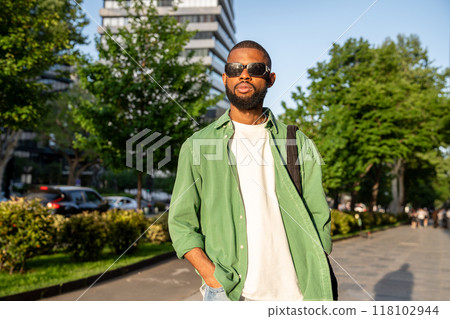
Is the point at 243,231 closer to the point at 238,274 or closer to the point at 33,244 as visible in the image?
the point at 238,274

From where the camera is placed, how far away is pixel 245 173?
2033mm

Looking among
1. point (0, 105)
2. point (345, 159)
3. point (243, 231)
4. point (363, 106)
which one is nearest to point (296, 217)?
point (243, 231)

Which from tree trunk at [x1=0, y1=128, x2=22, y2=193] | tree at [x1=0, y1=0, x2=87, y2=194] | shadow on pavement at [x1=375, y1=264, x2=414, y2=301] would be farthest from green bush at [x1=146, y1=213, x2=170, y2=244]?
tree trunk at [x1=0, y1=128, x2=22, y2=193]

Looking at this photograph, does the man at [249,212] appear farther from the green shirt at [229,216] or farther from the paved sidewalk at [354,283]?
the paved sidewalk at [354,283]

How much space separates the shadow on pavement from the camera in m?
6.68

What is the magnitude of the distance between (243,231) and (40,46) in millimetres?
10293

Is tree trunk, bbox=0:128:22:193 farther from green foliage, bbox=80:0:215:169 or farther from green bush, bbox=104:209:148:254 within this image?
green bush, bbox=104:209:148:254

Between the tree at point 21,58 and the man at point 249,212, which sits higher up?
the tree at point 21,58

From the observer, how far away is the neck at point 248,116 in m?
2.17

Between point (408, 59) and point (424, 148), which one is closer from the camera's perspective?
point (424, 148)

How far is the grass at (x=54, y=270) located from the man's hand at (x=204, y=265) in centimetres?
452

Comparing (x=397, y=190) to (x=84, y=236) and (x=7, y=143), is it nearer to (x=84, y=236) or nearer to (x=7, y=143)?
Answer: (x=7, y=143)

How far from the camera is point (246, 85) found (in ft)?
6.93

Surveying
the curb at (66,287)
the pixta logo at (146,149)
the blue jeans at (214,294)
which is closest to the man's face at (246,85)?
the blue jeans at (214,294)
